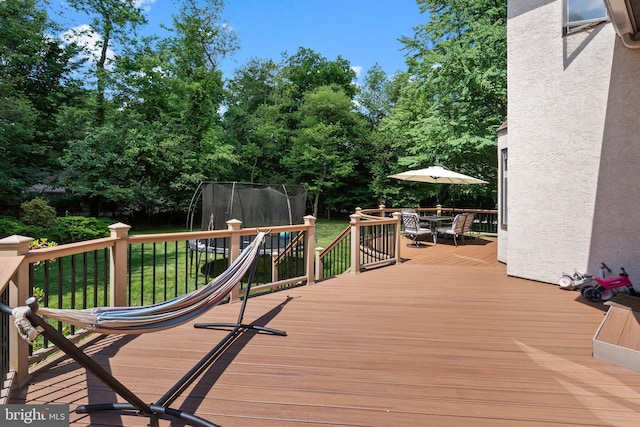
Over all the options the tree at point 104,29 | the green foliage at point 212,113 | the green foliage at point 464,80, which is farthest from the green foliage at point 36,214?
the green foliage at point 464,80

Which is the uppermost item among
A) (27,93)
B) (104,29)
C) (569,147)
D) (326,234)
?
(104,29)

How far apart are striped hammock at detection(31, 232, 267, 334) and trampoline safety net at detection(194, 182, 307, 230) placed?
18.6 feet

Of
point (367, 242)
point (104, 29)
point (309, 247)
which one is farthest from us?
point (104, 29)

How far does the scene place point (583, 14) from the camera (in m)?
4.75

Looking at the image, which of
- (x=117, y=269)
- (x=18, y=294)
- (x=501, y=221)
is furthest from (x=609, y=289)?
(x=18, y=294)

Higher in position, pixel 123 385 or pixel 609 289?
pixel 609 289

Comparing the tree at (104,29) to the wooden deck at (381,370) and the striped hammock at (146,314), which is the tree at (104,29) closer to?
the wooden deck at (381,370)

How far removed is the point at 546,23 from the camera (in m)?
5.16

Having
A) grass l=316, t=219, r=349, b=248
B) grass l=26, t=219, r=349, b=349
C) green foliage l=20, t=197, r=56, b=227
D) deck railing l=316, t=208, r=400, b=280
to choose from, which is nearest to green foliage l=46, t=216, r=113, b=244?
green foliage l=20, t=197, r=56, b=227

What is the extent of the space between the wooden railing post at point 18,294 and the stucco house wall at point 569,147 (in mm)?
6093

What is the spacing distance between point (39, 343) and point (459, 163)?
50.5 feet

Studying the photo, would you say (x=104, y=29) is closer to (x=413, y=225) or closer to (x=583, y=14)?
(x=413, y=225)

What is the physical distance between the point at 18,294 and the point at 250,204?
6.48m

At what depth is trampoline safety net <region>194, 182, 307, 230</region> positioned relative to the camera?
8.23 m
